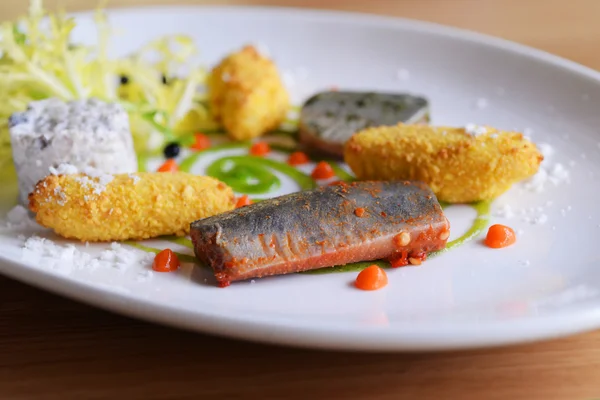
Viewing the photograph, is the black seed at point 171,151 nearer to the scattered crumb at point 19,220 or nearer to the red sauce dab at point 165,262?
the scattered crumb at point 19,220

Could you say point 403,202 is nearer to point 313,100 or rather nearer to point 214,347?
point 214,347

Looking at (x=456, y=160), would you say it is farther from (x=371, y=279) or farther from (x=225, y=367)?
(x=225, y=367)

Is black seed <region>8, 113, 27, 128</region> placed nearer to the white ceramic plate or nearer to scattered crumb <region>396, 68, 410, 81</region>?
the white ceramic plate

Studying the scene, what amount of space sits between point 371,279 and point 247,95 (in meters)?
2.14

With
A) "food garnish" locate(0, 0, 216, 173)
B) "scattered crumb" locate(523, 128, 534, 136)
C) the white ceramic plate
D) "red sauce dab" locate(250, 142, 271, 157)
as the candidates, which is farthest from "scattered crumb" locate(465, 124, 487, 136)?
"food garnish" locate(0, 0, 216, 173)

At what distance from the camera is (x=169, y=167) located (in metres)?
4.64

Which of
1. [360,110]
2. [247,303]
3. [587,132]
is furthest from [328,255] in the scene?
[587,132]

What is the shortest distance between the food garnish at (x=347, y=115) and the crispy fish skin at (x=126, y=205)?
1087 millimetres

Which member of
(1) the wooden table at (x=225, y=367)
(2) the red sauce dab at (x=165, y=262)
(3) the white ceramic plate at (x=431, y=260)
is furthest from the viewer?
(2) the red sauce dab at (x=165, y=262)

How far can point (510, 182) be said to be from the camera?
400 cm

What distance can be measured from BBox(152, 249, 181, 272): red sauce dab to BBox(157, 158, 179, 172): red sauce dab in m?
1.19

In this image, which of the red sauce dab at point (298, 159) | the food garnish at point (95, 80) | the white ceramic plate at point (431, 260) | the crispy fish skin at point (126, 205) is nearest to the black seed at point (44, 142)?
the crispy fish skin at point (126, 205)

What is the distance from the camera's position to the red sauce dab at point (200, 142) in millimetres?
4969

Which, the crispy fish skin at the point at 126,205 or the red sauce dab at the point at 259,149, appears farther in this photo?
the red sauce dab at the point at 259,149
